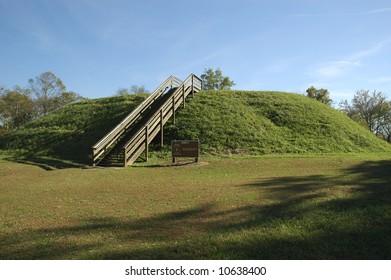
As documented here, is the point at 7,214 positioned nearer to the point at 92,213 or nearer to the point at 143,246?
the point at 92,213

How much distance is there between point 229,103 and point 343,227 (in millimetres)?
21396

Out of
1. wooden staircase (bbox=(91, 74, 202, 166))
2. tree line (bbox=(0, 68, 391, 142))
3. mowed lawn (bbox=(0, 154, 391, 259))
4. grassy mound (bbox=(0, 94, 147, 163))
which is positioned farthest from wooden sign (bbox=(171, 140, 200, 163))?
tree line (bbox=(0, 68, 391, 142))

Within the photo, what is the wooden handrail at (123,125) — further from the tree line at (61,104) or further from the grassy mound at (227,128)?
the tree line at (61,104)

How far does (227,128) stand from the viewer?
870 inches

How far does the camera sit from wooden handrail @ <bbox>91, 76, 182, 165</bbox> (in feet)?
55.9

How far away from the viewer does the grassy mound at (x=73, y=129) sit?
21328 mm

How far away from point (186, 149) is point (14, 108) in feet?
183

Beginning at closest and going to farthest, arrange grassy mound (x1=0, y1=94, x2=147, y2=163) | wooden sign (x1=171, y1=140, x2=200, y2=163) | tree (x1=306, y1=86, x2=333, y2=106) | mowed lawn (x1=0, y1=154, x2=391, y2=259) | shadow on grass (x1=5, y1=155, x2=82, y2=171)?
mowed lawn (x1=0, y1=154, x2=391, y2=259) → shadow on grass (x1=5, y1=155, x2=82, y2=171) → wooden sign (x1=171, y1=140, x2=200, y2=163) → grassy mound (x1=0, y1=94, x2=147, y2=163) → tree (x1=306, y1=86, x2=333, y2=106)

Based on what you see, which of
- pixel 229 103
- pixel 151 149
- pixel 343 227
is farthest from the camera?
pixel 229 103

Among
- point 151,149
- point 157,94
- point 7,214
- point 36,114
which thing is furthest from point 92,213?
point 36,114

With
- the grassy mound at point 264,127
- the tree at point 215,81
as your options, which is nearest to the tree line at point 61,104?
the tree at point 215,81

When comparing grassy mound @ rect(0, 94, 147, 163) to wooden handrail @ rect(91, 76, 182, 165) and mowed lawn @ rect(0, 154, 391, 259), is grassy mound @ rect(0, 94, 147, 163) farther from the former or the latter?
mowed lawn @ rect(0, 154, 391, 259)
